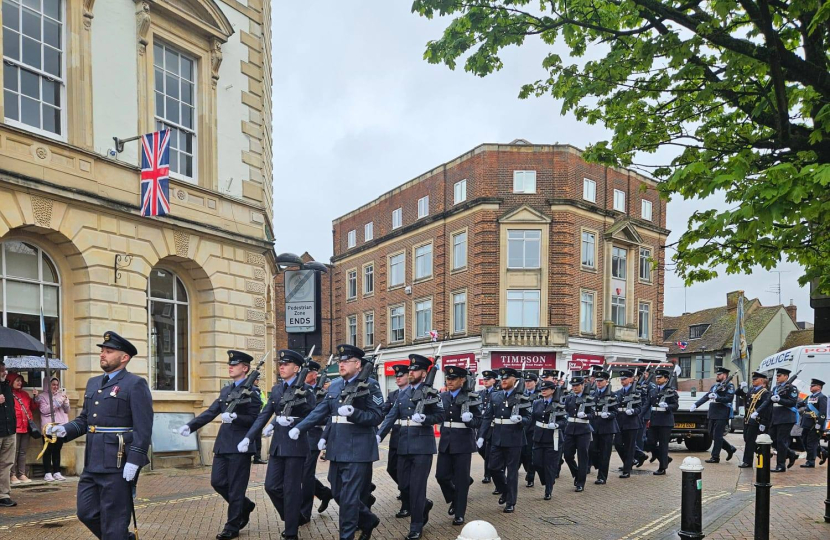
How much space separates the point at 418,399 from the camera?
8695 millimetres

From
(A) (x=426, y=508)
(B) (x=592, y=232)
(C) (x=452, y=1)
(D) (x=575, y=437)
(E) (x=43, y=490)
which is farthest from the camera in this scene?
(B) (x=592, y=232)

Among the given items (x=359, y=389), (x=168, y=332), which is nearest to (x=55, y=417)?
(x=168, y=332)

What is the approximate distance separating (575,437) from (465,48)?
6737mm

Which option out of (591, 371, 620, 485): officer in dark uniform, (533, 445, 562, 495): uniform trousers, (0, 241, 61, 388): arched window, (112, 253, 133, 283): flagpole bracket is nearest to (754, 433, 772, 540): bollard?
(533, 445, 562, 495): uniform trousers

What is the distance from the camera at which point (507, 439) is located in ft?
33.9

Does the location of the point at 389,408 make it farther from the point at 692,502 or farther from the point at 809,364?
the point at 809,364

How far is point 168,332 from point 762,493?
12160 mm

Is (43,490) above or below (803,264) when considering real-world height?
below

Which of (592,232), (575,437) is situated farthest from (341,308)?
(575,437)

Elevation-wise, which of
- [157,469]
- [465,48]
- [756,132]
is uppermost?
[465,48]

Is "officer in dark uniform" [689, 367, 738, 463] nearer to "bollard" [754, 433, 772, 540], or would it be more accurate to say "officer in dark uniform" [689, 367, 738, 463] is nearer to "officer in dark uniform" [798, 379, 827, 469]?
"officer in dark uniform" [798, 379, 827, 469]

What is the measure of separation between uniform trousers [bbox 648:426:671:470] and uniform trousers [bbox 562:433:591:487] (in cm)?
260

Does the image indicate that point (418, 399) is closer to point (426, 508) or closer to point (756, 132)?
point (426, 508)

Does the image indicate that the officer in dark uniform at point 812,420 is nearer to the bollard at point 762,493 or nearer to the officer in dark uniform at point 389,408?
the bollard at point 762,493
